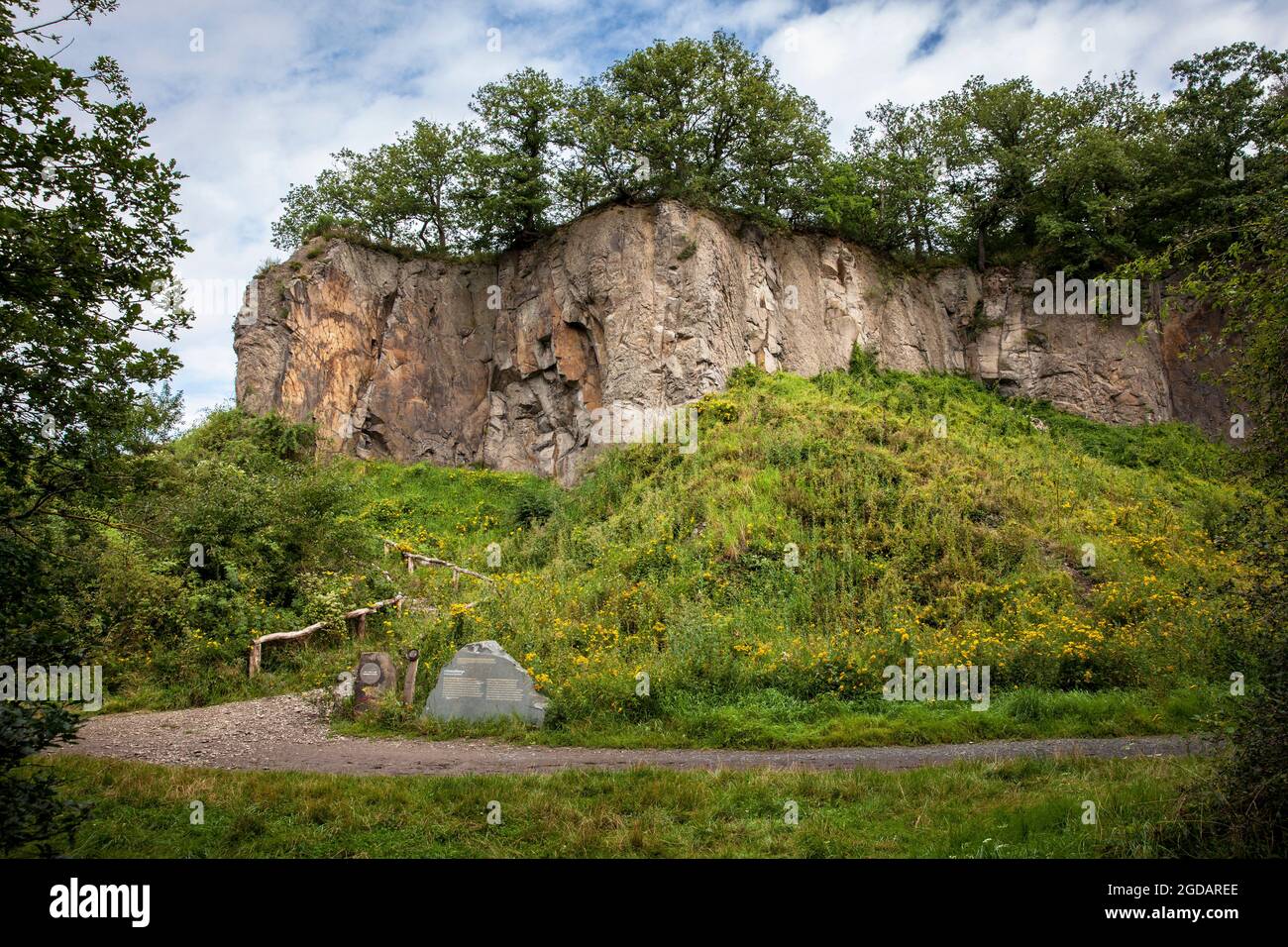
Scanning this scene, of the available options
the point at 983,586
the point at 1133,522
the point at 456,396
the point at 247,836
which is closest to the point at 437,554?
the point at 456,396

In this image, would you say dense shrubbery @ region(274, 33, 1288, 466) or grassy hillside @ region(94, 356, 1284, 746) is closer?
grassy hillside @ region(94, 356, 1284, 746)

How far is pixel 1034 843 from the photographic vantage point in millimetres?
6379

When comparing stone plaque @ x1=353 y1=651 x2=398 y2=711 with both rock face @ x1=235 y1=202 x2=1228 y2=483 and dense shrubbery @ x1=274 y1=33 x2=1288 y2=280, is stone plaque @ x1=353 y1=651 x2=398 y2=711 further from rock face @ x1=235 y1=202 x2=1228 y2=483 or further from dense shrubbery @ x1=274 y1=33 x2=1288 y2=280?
dense shrubbery @ x1=274 y1=33 x2=1288 y2=280

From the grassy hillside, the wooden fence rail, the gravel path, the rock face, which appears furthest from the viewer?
the rock face

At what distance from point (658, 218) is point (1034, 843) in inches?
1142

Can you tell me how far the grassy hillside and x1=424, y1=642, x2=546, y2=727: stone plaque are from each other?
376mm

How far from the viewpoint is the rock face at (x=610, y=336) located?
31344 mm

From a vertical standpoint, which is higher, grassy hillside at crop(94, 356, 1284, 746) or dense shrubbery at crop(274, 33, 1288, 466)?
dense shrubbery at crop(274, 33, 1288, 466)

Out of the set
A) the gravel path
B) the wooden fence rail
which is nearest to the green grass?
the gravel path

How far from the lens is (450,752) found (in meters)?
10.9

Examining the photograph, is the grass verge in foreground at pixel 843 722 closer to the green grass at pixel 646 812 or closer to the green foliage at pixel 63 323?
the green grass at pixel 646 812

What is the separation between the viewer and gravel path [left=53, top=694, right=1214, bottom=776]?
9.78 m

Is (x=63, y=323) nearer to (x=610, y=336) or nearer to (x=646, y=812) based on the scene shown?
(x=646, y=812)

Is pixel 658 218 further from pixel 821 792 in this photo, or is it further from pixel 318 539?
pixel 821 792
